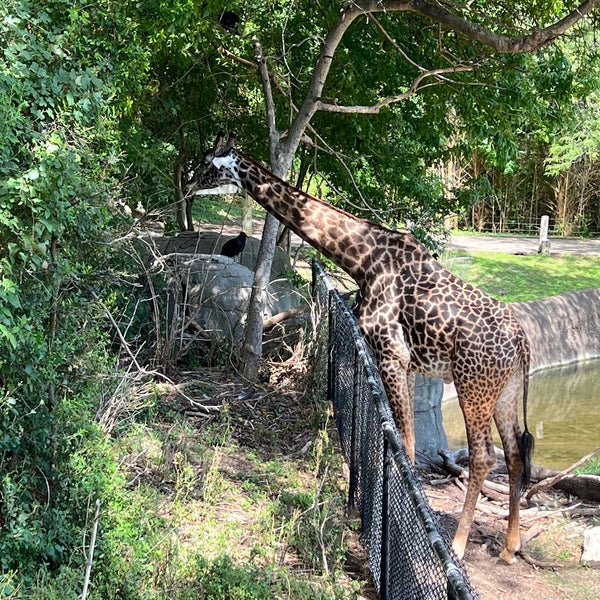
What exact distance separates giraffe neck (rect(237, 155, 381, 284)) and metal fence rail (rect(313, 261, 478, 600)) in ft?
1.35

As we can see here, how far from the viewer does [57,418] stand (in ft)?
Result: 15.2

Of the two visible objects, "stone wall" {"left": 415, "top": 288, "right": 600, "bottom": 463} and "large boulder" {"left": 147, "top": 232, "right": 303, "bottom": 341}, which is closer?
"large boulder" {"left": 147, "top": 232, "right": 303, "bottom": 341}

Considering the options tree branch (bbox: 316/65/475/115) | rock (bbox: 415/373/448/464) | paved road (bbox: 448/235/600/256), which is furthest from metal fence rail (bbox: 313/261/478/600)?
paved road (bbox: 448/235/600/256)

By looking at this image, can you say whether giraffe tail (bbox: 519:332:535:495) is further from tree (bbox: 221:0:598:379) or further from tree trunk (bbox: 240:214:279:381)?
tree trunk (bbox: 240:214:279:381)

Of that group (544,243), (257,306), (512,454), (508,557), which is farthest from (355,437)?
(544,243)

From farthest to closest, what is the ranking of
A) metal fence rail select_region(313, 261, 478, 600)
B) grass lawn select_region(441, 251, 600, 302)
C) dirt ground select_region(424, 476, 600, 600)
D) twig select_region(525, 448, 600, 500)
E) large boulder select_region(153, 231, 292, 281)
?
grass lawn select_region(441, 251, 600, 302) → large boulder select_region(153, 231, 292, 281) → twig select_region(525, 448, 600, 500) → dirt ground select_region(424, 476, 600, 600) → metal fence rail select_region(313, 261, 478, 600)

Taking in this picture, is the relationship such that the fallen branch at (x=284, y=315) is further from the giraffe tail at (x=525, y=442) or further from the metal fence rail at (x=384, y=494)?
the giraffe tail at (x=525, y=442)

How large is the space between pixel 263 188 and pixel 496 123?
3.47 meters

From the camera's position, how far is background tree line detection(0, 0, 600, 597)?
4184 mm

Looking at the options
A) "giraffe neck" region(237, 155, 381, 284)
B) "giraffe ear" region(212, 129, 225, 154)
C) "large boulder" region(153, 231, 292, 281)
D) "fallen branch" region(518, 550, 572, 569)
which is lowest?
"fallen branch" region(518, 550, 572, 569)

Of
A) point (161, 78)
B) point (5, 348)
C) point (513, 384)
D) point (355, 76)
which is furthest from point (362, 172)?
point (5, 348)

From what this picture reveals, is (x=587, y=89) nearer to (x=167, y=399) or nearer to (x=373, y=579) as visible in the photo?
(x=167, y=399)

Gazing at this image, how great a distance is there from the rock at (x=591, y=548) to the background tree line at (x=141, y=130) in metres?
3.49

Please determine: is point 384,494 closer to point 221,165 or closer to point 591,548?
point 591,548
